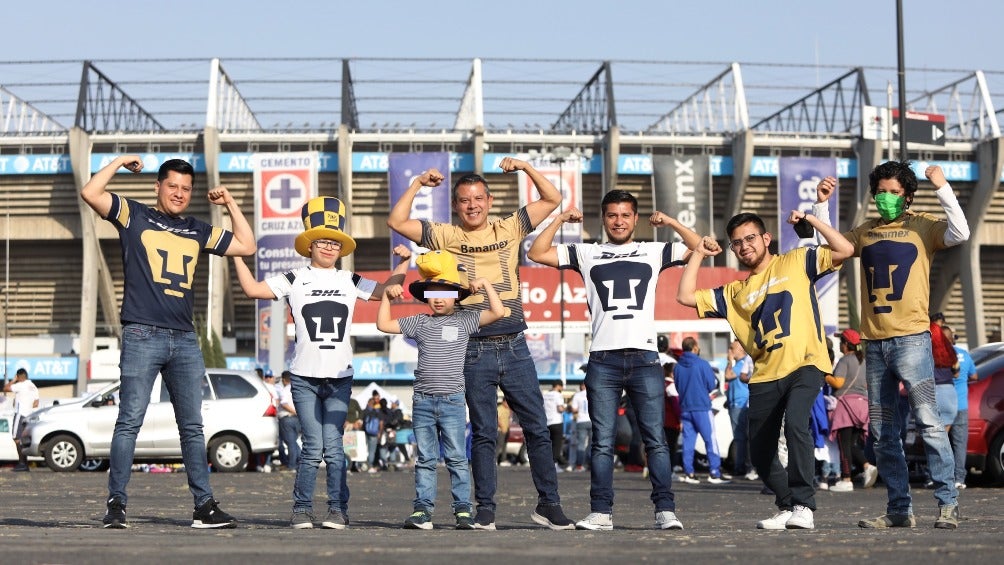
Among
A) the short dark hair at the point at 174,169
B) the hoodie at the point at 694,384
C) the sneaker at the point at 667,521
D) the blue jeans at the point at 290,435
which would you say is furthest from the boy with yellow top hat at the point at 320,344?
the blue jeans at the point at 290,435

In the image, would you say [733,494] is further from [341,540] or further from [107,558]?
[107,558]

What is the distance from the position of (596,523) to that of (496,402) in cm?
84

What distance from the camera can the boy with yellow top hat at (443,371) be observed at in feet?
25.5

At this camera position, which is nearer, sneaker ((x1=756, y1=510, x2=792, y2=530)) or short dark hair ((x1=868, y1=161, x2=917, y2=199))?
sneaker ((x1=756, y1=510, x2=792, y2=530))

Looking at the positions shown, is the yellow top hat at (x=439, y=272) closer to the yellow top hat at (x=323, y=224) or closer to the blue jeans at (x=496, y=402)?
the blue jeans at (x=496, y=402)

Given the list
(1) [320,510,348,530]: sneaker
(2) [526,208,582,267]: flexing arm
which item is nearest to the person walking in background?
(2) [526,208,582,267]: flexing arm

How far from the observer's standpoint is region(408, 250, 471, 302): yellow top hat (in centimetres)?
770

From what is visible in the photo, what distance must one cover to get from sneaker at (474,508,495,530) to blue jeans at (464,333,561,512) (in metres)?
0.03

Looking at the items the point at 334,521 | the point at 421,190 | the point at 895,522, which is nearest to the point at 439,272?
the point at 334,521

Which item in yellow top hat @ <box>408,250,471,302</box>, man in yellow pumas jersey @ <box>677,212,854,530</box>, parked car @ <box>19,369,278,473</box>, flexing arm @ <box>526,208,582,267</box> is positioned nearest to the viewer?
man in yellow pumas jersey @ <box>677,212,854,530</box>

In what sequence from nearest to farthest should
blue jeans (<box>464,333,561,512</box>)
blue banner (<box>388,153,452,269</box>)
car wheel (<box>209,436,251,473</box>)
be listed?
blue jeans (<box>464,333,561,512</box>) < car wheel (<box>209,436,251,473</box>) < blue banner (<box>388,153,452,269</box>)

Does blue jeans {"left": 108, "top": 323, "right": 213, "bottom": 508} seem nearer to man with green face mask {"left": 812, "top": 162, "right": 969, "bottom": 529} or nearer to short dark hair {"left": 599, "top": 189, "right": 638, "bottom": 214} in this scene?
short dark hair {"left": 599, "top": 189, "right": 638, "bottom": 214}

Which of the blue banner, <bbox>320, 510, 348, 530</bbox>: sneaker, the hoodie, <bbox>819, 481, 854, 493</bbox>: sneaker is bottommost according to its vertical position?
<bbox>819, 481, 854, 493</bbox>: sneaker

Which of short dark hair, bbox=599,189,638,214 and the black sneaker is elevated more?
short dark hair, bbox=599,189,638,214
